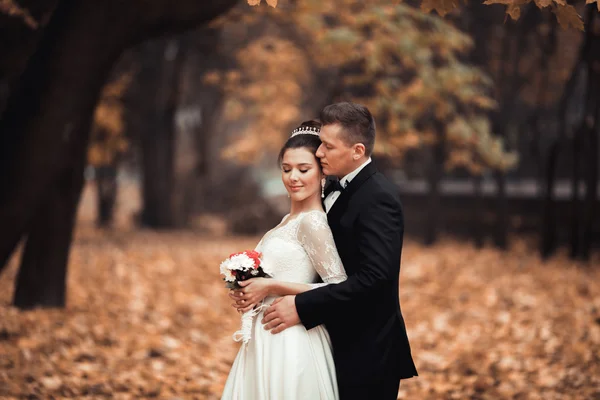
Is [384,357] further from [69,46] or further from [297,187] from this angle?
[69,46]

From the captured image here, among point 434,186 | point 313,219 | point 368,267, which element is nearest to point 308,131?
point 313,219

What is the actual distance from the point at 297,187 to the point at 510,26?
13051 millimetres

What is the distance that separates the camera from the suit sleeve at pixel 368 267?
2.92m

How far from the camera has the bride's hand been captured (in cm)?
302

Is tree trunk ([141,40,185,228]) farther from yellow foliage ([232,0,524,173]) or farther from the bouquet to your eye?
the bouquet

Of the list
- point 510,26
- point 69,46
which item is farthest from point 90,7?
point 510,26

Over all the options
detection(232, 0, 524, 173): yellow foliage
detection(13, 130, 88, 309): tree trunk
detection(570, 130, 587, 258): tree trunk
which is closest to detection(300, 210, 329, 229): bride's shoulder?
detection(13, 130, 88, 309): tree trunk

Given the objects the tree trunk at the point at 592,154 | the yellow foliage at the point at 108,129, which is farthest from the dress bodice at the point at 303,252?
the yellow foliage at the point at 108,129

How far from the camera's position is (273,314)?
10.0 feet

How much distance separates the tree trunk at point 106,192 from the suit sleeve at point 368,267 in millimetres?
19677

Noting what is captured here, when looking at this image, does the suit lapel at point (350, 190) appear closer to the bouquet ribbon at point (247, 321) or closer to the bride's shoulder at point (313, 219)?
the bride's shoulder at point (313, 219)

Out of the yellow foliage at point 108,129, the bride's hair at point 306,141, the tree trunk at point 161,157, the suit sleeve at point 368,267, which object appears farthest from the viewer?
the tree trunk at point 161,157

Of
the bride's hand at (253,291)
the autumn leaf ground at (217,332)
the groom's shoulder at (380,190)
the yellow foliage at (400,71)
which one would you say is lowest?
the autumn leaf ground at (217,332)

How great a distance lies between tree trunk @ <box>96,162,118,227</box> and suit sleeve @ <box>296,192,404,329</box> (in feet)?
64.6
